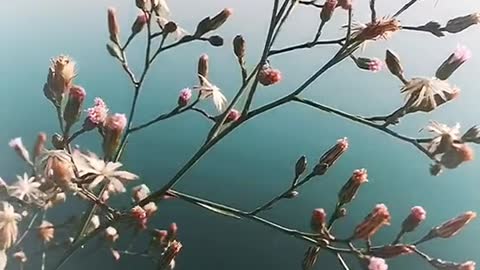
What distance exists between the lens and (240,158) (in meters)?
0.95

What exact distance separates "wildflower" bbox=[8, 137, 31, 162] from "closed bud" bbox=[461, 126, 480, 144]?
0.35 meters

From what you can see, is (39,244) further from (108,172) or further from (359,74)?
(359,74)

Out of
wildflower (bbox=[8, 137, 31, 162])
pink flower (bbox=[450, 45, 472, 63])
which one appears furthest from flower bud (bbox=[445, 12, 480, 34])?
wildflower (bbox=[8, 137, 31, 162])

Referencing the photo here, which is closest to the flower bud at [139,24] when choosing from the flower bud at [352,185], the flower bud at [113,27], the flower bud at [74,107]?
the flower bud at [113,27]

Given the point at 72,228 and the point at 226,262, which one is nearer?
the point at 72,228

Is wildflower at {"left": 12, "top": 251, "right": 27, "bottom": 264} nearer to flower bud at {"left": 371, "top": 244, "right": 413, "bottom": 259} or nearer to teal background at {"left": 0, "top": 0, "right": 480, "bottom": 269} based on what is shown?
teal background at {"left": 0, "top": 0, "right": 480, "bottom": 269}

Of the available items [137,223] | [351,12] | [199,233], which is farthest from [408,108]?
[199,233]

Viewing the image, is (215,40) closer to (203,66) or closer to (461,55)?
(203,66)

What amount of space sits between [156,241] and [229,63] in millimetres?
278

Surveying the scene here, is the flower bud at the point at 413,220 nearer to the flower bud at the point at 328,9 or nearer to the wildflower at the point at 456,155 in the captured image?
the wildflower at the point at 456,155

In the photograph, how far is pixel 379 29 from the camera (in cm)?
56

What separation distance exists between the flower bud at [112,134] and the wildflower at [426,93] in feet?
0.72

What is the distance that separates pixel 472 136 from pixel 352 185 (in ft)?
0.33

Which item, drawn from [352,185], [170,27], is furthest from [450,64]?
[170,27]
